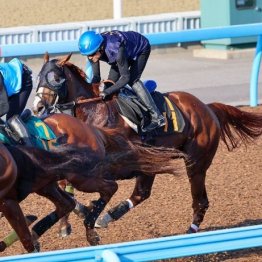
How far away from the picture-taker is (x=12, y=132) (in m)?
6.03

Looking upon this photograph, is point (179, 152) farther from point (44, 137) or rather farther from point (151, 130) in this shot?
point (44, 137)

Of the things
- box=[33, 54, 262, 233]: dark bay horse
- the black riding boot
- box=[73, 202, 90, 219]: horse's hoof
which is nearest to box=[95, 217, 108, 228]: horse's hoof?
box=[33, 54, 262, 233]: dark bay horse

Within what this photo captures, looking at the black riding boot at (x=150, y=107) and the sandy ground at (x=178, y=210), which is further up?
the black riding boot at (x=150, y=107)

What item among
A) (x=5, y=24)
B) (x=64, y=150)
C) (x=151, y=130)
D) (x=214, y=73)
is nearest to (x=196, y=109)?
(x=151, y=130)

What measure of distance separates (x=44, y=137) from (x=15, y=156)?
376mm

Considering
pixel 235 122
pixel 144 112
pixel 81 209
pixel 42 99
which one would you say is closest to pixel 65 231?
pixel 81 209

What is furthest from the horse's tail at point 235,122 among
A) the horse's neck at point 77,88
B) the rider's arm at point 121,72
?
the horse's neck at point 77,88

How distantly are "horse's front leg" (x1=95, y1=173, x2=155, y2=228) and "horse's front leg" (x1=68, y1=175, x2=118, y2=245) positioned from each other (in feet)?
0.79

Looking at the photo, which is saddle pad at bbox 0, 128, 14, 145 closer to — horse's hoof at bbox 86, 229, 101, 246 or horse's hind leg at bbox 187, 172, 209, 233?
horse's hoof at bbox 86, 229, 101, 246

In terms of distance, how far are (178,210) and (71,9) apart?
1590 cm

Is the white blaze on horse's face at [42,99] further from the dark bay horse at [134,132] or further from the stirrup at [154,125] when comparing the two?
the stirrup at [154,125]

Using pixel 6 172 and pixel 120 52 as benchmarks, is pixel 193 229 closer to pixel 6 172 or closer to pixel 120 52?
pixel 120 52

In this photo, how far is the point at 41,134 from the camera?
20.1 feet

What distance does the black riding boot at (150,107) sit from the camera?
→ 279 inches
